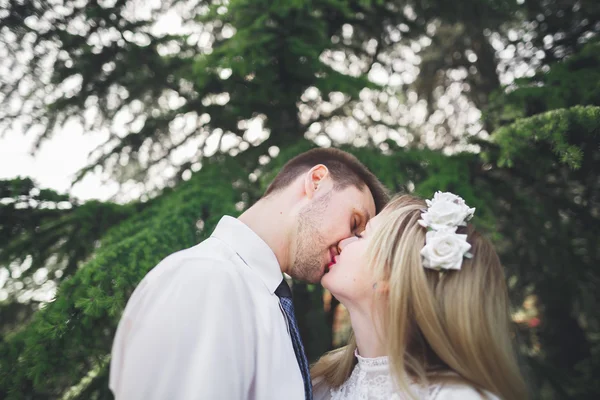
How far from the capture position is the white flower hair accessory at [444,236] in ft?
5.64

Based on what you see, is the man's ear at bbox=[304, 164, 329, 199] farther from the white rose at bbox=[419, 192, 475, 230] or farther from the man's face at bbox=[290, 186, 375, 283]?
the white rose at bbox=[419, 192, 475, 230]

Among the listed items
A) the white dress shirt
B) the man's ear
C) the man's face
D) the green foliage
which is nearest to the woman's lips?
the man's face

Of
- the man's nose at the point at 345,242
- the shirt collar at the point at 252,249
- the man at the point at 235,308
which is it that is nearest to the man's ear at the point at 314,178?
the man at the point at 235,308

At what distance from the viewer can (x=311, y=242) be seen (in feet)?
7.22

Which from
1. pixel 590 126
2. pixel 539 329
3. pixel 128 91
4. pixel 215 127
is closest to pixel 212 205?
pixel 215 127

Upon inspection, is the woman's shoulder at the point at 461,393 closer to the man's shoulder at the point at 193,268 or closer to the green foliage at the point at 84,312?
the man's shoulder at the point at 193,268

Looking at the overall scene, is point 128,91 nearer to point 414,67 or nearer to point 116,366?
point 116,366

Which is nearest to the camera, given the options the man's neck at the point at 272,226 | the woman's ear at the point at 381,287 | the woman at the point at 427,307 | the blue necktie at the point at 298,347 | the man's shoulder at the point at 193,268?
the man's shoulder at the point at 193,268

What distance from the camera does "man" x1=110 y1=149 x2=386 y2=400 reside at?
136 cm

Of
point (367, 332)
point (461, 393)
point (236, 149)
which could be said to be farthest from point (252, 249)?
point (236, 149)

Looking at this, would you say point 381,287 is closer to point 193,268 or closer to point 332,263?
point 332,263

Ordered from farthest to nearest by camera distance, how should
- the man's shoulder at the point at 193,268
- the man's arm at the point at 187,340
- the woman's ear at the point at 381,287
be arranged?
the woman's ear at the point at 381,287 → the man's shoulder at the point at 193,268 → the man's arm at the point at 187,340

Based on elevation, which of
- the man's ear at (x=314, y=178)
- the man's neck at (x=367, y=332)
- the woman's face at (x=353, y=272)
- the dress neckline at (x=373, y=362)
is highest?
the man's ear at (x=314, y=178)

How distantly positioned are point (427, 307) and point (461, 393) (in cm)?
37
